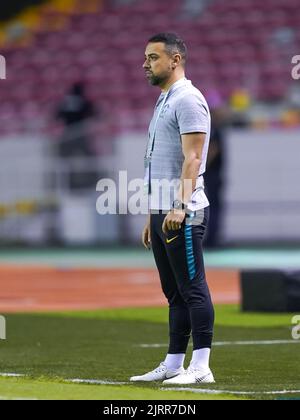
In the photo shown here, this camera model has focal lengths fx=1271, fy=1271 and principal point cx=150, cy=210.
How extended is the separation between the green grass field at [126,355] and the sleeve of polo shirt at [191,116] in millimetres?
1463

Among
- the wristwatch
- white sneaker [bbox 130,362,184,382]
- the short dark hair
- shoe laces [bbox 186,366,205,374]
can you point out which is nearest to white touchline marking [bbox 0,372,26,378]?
white sneaker [bbox 130,362,184,382]

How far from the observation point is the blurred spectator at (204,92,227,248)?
68.1 ft

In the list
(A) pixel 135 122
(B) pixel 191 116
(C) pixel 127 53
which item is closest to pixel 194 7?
(C) pixel 127 53

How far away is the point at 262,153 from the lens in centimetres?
2528

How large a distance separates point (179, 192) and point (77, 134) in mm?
18008

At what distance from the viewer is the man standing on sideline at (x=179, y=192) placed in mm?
7277

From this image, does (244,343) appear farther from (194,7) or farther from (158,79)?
(194,7)

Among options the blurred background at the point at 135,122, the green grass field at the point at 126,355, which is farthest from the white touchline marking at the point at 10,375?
the blurred background at the point at 135,122

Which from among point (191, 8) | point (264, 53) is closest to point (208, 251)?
point (264, 53)

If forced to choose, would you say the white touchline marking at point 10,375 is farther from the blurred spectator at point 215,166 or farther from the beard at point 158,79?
the blurred spectator at point 215,166

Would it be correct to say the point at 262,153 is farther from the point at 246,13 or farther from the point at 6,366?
the point at 6,366

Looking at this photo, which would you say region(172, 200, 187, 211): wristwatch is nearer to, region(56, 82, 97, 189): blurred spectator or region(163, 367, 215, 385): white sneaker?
region(163, 367, 215, 385): white sneaker

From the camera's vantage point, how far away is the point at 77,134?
989 inches

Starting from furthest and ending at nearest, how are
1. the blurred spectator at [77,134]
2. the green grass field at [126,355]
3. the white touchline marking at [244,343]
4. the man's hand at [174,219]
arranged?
1. the blurred spectator at [77,134]
2. the white touchline marking at [244,343]
3. the man's hand at [174,219]
4. the green grass field at [126,355]
